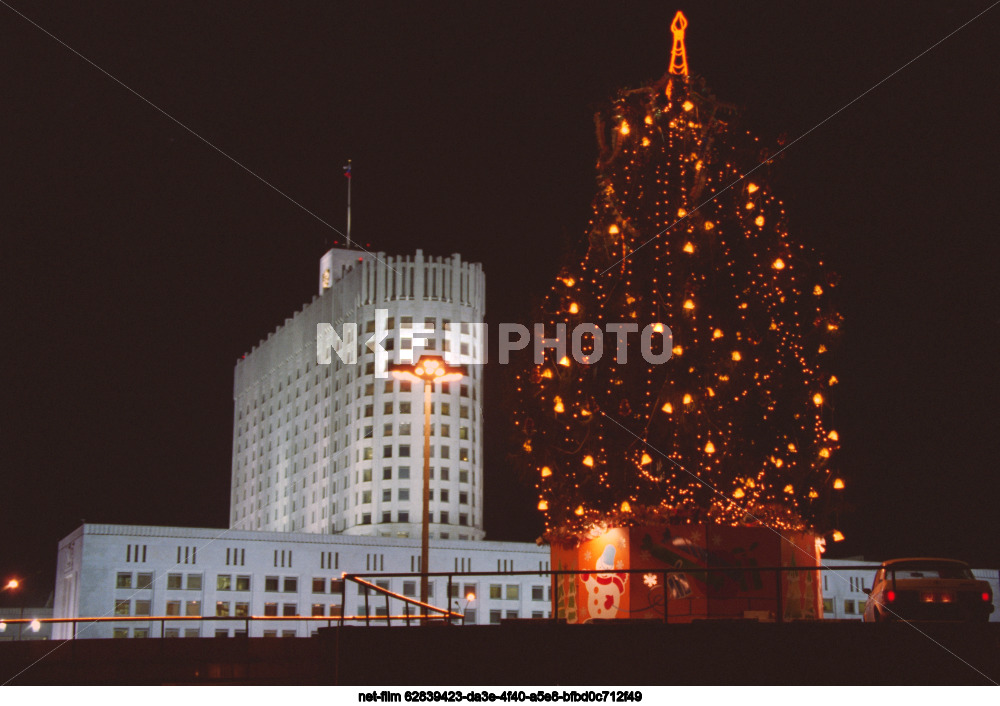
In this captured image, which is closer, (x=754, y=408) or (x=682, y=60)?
(x=754, y=408)

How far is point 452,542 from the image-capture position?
351ft

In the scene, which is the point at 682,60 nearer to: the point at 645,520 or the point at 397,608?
the point at 645,520

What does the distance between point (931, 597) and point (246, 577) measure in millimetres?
84433

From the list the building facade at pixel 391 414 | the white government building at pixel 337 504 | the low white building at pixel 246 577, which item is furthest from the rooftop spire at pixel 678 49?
the building facade at pixel 391 414

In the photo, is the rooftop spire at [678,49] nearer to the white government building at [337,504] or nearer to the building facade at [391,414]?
the white government building at [337,504]

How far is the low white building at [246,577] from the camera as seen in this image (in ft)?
300

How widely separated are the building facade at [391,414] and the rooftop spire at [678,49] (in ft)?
284

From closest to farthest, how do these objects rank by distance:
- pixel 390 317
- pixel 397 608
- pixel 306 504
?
pixel 397 608, pixel 390 317, pixel 306 504

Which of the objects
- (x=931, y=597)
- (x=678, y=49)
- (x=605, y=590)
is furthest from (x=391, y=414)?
(x=931, y=597)

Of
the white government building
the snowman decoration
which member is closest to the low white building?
the white government building

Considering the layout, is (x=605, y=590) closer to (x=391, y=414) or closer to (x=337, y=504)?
(x=391, y=414)

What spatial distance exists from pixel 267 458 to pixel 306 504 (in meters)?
16.5

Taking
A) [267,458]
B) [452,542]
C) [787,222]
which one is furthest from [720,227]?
[267,458]

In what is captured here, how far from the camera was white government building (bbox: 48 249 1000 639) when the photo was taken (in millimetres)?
93125
